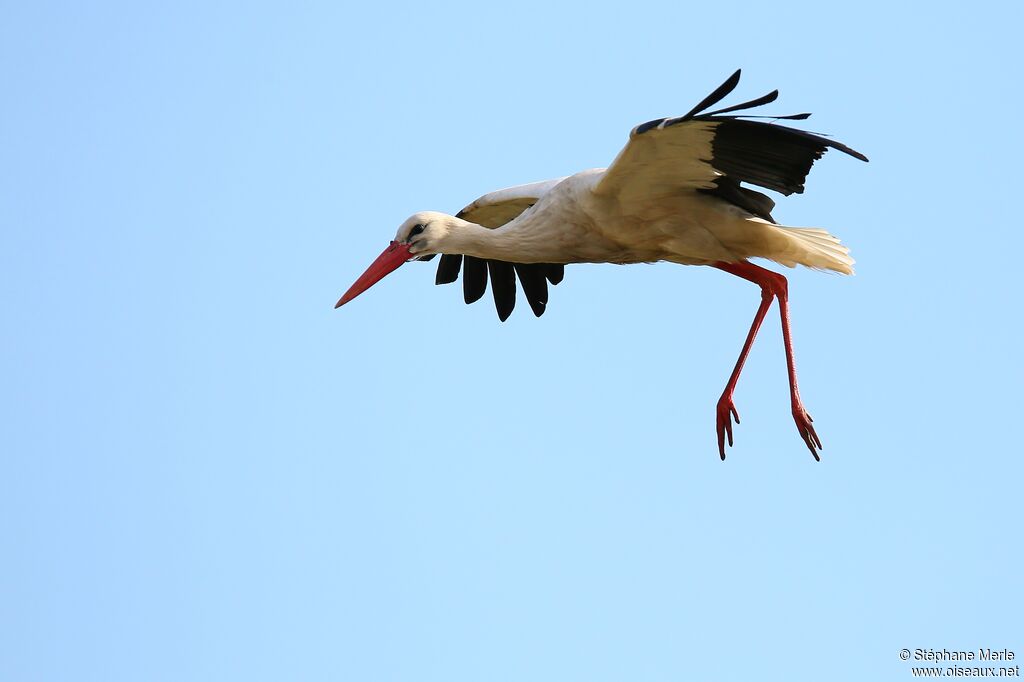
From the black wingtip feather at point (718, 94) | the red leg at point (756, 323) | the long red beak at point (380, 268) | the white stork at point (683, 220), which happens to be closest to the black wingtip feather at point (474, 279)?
the white stork at point (683, 220)

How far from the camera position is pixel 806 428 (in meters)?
6.60

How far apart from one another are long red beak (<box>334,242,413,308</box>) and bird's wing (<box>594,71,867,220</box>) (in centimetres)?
111

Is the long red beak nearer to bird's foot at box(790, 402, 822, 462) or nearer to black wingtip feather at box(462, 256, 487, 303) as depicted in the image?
black wingtip feather at box(462, 256, 487, 303)

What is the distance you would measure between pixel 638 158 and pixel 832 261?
1.04m

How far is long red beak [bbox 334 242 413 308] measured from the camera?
7.06m

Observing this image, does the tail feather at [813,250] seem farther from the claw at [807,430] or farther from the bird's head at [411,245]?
the bird's head at [411,245]

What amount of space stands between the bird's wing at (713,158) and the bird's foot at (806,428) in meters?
0.86

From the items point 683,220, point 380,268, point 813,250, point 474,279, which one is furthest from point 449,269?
point 813,250

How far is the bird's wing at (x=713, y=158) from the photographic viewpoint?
5.81 m

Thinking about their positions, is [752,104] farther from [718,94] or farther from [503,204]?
[503,204]

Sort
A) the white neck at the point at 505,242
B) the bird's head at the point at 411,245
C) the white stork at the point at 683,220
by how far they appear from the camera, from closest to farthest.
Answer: the white stork at the point at 683,220 → the white neck at the point at 505,242 → the bird's head at the point at 411,245

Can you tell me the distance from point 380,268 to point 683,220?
1448mm

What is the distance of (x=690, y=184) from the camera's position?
6.35 m

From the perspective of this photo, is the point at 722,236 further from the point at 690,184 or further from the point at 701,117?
the point at 701,117
